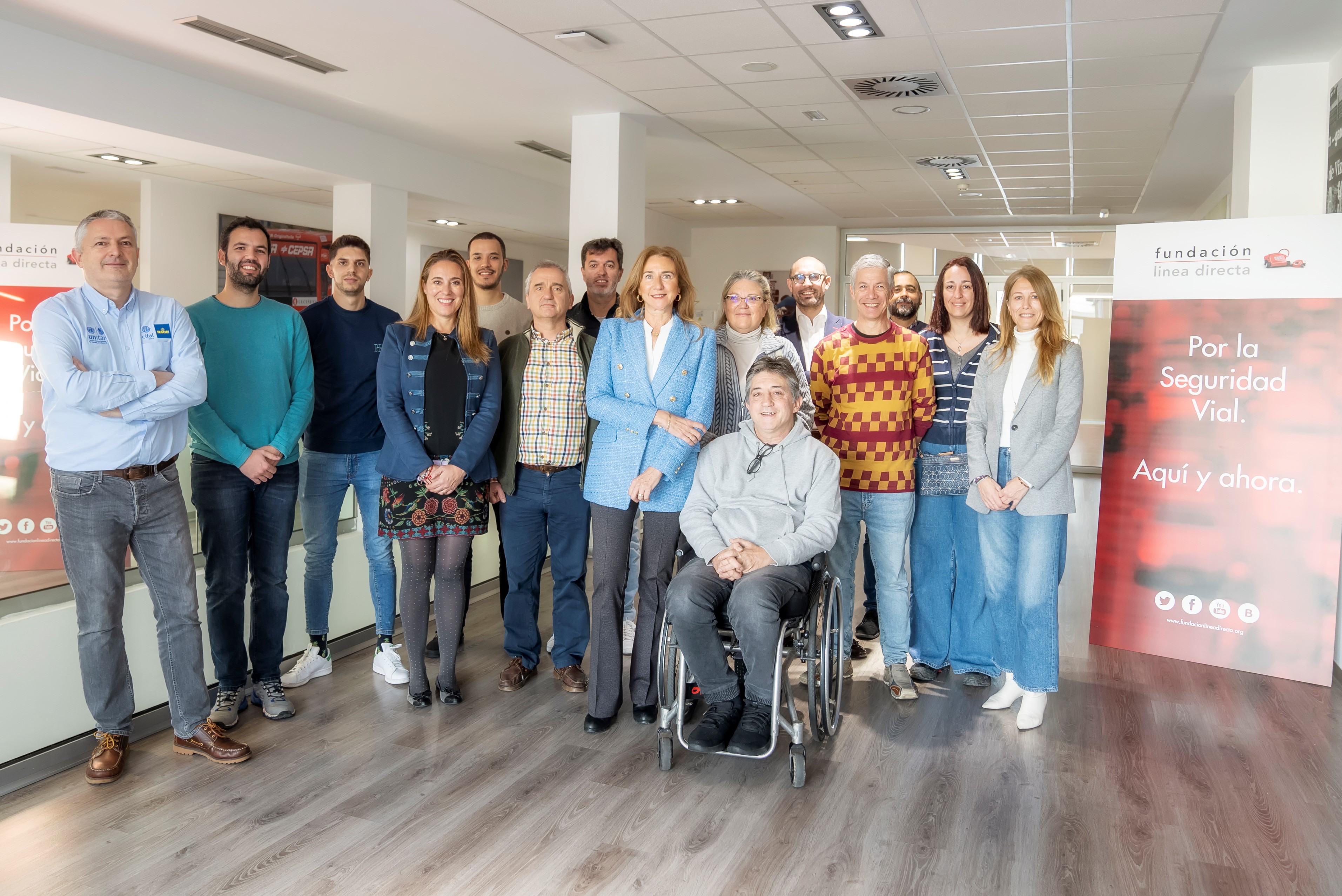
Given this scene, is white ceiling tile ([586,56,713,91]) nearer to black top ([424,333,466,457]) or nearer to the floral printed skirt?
black top ([424,333,466,457])

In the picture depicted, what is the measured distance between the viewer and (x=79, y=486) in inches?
113

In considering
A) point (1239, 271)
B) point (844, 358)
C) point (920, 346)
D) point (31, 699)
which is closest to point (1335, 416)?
point (1239, 271)

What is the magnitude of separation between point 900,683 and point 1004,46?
322cm

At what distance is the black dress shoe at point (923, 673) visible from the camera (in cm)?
411

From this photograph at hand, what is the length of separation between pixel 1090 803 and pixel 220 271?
28.3ft

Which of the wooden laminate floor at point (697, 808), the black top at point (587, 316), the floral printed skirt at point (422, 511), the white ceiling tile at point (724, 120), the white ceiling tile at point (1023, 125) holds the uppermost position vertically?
the white ceiling tile at point (724, 120)

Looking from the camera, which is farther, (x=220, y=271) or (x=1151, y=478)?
(x=220, y=271)

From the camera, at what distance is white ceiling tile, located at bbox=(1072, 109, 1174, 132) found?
610 centimetres

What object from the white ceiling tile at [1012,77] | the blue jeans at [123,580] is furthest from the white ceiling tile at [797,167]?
the blue jeans at [123,580]

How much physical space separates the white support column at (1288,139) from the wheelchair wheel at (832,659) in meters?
3.66

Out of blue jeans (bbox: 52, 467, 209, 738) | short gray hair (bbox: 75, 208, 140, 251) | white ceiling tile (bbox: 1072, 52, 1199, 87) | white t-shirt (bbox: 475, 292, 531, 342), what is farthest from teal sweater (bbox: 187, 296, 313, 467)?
white ceiling tile (bbox: 1072, 52, 1199, 87)

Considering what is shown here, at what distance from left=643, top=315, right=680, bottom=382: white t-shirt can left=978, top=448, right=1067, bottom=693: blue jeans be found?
1357 millimetres

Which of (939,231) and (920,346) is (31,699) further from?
(939,231)

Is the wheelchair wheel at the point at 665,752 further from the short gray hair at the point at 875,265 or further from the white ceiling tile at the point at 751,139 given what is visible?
the white ceiling tile at the point at 751,139
